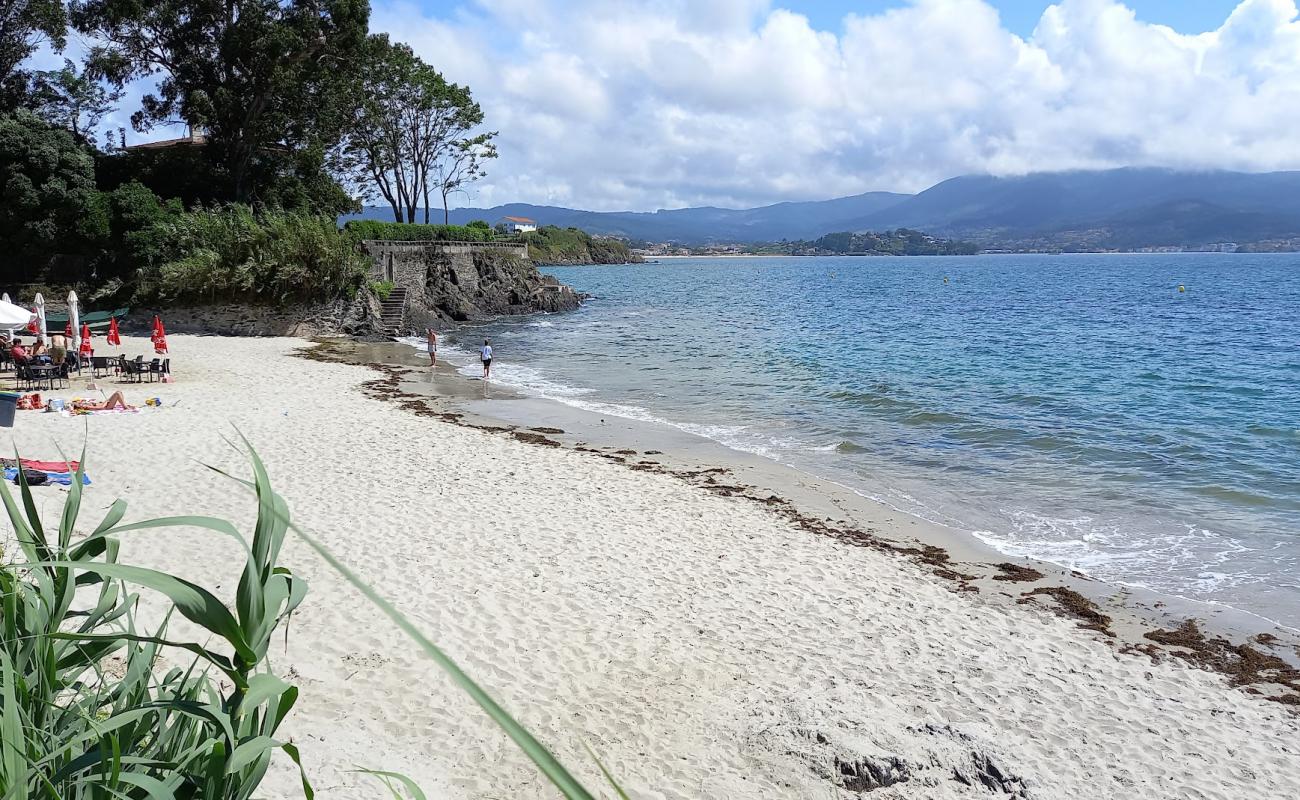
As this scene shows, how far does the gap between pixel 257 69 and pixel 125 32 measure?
525 centimetres

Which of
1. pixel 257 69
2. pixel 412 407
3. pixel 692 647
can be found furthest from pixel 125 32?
pixel 692 647

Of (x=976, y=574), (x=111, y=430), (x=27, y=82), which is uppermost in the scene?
(x=27, y=82)

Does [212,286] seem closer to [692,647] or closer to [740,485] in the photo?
[740,485]

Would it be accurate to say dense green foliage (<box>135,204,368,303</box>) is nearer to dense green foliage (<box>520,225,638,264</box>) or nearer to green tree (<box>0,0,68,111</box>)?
green tree (<box>0,0,68,111</box>)

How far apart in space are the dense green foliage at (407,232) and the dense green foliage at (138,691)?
39.2 meters

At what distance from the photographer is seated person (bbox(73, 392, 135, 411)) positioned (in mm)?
15620

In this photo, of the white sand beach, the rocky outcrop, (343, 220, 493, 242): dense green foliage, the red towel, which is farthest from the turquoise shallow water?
the red towel

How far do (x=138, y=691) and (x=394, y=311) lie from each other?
3609cm

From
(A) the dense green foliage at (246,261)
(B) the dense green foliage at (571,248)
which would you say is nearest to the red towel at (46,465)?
(A) the dense green foliage at (246,261)

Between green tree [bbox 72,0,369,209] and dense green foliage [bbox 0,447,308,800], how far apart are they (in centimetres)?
3588

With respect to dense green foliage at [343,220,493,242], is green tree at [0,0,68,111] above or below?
above

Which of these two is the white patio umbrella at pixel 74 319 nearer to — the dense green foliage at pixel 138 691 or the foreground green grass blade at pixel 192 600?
the dense green foliage at pixel 138 691

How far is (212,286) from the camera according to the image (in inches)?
1230

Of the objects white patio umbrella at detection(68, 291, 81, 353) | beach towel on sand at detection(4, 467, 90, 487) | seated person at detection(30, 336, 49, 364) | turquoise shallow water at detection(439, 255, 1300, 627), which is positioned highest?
white patio umbrella at detection(68, 291, 81, 353)
